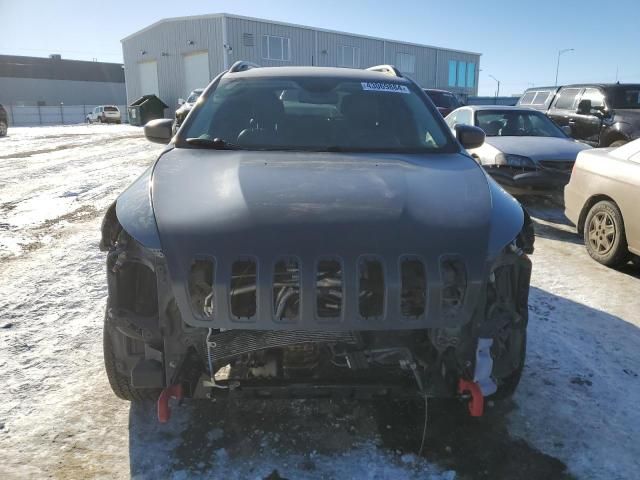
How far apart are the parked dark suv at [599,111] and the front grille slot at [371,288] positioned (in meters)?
10.1

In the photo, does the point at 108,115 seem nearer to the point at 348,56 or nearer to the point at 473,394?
the point at 348,56

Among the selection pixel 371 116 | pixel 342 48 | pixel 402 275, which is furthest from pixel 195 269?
pixel 342 48

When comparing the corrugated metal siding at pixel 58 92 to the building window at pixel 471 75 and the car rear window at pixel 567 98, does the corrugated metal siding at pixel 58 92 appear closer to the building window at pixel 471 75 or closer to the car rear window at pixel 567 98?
the building window at pixel 471 75

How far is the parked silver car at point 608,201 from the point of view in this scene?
4.90m

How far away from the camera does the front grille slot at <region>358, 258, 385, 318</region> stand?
2.10 m

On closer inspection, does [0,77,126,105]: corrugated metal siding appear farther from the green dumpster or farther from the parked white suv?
the green dumpster

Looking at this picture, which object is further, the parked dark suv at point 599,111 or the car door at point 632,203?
the parked dark suv at point 599,111

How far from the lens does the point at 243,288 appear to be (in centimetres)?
213

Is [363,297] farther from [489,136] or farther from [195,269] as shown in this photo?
[489,136]

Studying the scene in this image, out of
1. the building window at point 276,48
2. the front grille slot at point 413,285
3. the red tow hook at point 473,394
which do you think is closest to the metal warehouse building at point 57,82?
the building window at point 276,48

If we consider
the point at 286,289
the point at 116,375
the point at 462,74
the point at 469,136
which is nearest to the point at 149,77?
the point at 462,74

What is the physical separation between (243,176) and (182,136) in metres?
0.89

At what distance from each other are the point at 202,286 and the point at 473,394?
1.24 m

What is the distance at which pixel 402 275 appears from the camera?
2.12m
